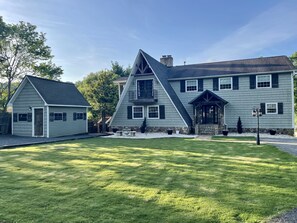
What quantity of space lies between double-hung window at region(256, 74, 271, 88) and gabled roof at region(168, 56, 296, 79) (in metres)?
0.52

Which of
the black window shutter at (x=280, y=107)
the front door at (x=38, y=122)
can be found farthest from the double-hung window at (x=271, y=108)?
the front door at (x=38, y=122)

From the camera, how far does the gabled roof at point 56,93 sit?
1848cm

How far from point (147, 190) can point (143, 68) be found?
17134 mm

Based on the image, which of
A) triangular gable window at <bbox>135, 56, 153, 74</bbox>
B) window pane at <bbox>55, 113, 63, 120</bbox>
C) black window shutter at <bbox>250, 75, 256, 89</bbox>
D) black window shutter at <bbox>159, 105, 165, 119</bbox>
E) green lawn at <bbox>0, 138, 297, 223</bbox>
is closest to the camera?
green lawn at <bbox>0, 138, 297, 223</bbox>

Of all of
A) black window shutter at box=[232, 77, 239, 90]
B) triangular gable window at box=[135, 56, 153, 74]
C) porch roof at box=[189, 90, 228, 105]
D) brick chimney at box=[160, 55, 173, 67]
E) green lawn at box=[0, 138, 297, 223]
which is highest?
brick chimney at box=[160, 55, 173, 67]

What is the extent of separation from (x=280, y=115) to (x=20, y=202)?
20074 millimetres

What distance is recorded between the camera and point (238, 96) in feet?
67.1

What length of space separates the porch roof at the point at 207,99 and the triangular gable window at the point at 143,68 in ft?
16.2

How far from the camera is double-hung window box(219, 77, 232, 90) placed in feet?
68.2

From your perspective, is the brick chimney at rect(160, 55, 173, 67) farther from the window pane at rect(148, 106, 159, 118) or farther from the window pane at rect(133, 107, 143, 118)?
the window pane at rect(133, 107, 143, 118)

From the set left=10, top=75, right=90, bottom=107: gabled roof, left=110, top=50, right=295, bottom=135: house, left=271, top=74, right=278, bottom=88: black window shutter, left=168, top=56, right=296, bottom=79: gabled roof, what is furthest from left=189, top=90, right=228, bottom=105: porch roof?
left=10, top=75, right=90, bottom=107: gabled roof

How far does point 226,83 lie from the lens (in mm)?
20906

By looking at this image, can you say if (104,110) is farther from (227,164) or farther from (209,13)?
(227,164)

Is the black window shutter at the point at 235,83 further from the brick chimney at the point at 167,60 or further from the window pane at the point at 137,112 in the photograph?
the window pane at the point at 137,112
